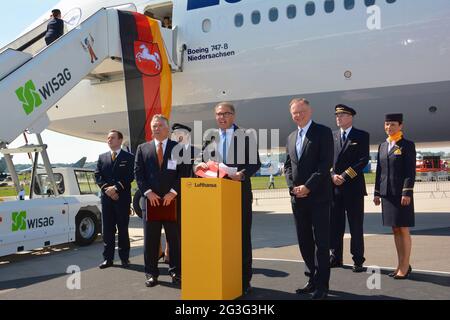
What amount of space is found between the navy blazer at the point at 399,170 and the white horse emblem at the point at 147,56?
6.25m

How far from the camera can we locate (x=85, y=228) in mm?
8672

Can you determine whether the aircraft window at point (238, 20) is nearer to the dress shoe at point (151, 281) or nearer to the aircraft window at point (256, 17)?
the aircraft window at point (256, 17)

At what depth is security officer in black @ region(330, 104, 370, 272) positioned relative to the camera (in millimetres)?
5695

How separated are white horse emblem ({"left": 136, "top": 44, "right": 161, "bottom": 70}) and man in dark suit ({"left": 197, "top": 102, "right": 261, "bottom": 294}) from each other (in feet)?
19.0

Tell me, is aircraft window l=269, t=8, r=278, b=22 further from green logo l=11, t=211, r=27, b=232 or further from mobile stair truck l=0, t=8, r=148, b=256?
green logo l=11, t=211, r=27, b=232

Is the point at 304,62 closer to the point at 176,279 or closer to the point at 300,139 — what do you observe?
the point at 300,139

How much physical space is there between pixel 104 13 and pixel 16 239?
4.88m

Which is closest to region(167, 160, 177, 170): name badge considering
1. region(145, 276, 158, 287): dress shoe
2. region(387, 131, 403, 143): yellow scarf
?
region(145, 276, 158, 287): dress shoe

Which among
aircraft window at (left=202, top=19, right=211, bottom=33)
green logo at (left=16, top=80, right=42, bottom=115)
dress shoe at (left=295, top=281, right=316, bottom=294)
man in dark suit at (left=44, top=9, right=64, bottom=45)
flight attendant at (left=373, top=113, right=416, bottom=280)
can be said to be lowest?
dress shoe at (left=295, top=281, right=316, bottom=294)

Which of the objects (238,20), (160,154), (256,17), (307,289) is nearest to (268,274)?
(307,289)

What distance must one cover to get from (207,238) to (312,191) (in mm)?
1122

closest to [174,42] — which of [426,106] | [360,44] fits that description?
[360,44]

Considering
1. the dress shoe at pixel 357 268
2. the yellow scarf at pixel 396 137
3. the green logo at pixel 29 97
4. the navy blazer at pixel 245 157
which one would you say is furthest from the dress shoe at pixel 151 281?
the green logo at pixel 29 97

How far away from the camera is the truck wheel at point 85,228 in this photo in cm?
842
